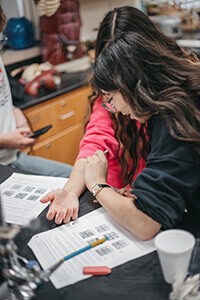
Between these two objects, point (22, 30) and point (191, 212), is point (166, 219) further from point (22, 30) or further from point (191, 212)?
point (22, 30)

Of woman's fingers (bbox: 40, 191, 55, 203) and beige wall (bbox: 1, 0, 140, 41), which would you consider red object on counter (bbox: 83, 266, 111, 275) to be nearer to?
woman's fingers (bbox: 40, 191, 55, 203)

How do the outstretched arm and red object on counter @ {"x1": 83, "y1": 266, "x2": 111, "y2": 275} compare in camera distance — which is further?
the outstretched arm

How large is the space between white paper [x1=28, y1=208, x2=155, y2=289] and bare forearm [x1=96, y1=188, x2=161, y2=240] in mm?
31

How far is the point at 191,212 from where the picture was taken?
111cm

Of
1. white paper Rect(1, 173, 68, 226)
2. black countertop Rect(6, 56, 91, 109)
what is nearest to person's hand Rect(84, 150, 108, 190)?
white paper Rect(1, 173, 68, 226)

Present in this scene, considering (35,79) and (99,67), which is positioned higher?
(99,67)

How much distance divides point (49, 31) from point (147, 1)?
95cm

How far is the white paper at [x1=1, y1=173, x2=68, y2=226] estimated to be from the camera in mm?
1201

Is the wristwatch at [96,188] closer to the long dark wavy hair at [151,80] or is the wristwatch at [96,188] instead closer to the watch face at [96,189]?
the watch face at [96,189]

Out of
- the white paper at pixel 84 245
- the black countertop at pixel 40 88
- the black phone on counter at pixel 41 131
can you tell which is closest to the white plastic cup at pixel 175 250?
the white paper at pixel 84 245

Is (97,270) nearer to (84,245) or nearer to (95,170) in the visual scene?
(84,245)

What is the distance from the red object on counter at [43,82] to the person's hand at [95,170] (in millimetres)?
1297

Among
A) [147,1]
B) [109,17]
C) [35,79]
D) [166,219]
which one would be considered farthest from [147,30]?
[147,1]

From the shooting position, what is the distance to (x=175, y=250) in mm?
789
